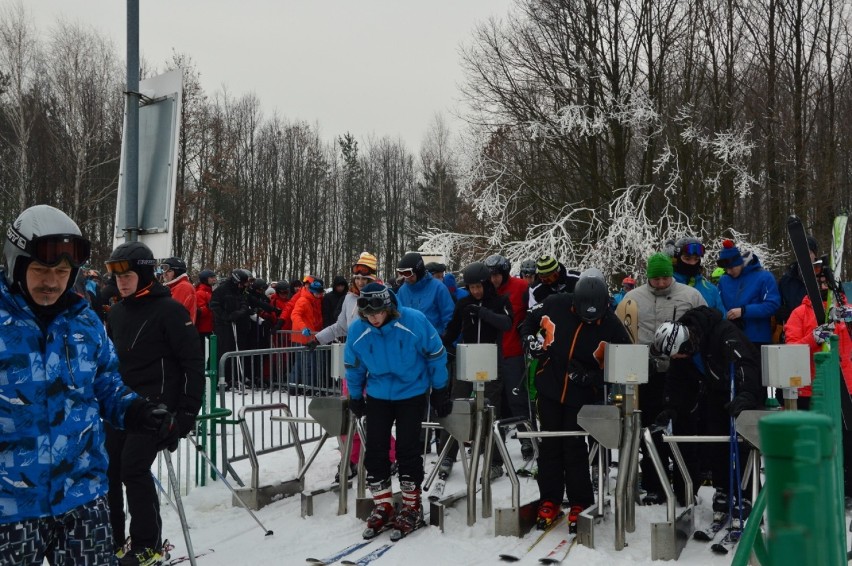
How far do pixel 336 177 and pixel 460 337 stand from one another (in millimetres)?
40790

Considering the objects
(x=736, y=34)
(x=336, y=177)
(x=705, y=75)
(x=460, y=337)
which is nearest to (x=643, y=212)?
(x=705, y=75)

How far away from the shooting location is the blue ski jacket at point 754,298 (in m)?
6.49

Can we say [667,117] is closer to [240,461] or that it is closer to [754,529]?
[240,461]

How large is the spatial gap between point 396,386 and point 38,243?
337 cm

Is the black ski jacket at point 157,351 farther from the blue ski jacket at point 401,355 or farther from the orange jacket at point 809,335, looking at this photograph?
the orange jacket at point 809,335

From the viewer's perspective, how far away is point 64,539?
2602 millimetres

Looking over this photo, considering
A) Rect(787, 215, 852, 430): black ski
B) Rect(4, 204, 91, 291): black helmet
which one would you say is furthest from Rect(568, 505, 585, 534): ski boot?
Rect(4, 204, 91, 291): black helmet

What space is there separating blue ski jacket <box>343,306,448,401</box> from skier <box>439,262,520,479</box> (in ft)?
4.50

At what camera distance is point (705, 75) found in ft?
63.1

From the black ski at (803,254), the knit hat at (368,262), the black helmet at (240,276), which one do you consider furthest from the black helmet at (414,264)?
the black helmet at (240,276)

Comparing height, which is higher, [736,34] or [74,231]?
[736,34]

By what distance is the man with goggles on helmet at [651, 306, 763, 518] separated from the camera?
5.15 metres

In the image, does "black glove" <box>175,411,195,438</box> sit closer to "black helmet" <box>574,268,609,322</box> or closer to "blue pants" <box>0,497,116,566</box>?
"blue pants" <box>0,497,116,566</box>

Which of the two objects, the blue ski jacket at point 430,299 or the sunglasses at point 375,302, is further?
the blue ski jacket at point 430,299
